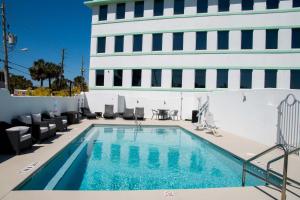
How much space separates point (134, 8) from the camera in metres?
26.3

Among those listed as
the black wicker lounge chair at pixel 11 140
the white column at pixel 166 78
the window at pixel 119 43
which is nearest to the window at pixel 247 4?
the white column at pixel 166 78

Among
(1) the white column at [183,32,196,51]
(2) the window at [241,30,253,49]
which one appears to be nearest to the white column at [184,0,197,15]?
(1) the white column at [183,32,196,51]

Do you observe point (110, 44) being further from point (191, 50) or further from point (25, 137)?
point (25, 137)

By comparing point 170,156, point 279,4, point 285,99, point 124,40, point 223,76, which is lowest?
point 170,156

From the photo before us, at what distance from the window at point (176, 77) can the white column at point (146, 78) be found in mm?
2370

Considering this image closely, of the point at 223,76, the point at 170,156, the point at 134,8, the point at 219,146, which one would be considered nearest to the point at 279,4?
the point at 223,76

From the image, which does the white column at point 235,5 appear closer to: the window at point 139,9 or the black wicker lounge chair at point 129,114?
the window at point 139,9

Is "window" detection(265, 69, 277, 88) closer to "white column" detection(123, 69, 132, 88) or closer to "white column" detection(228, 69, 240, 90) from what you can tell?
"white column" detection(228, 69, 240, 90)

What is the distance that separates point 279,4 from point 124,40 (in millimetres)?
14743

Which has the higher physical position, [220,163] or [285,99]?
[285,99]

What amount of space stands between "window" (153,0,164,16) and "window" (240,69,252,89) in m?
9.83

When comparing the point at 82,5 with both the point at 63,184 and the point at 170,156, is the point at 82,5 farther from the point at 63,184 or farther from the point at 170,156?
the point at 63,184

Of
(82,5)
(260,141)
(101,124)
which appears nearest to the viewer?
(260,141)

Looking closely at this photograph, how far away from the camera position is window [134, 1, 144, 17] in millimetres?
26125
